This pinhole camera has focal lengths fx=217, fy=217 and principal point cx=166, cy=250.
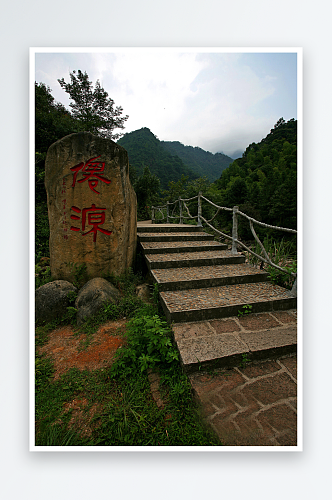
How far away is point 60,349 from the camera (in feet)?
7.98

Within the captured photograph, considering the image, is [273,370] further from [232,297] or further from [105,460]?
[105,460]

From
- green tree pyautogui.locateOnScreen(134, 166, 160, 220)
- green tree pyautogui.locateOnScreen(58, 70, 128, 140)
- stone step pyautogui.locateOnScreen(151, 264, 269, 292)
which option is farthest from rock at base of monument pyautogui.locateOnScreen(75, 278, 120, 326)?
green tree pyautogui.locateOnScreen(134, 166, 160, 220)

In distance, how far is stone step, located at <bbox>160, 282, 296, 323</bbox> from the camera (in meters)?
2.44

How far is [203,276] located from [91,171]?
2.28 meters

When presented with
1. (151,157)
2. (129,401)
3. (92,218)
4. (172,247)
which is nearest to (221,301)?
(129,401)

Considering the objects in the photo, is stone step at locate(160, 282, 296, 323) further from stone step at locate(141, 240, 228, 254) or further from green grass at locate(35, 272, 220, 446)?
stone step at locate(141, 240, 228, 254)

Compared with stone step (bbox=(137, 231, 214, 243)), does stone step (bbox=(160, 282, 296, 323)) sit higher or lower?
lower

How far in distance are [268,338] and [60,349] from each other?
7.29 ft

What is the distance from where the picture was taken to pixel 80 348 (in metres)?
2.41

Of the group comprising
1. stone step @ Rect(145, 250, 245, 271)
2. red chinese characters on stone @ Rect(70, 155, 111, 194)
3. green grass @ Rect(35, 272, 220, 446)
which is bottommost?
green grass @ Rect(35, 272, 220, 446)

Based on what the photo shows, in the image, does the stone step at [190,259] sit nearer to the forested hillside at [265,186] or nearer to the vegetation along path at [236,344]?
the vegetation along path at [236,344]

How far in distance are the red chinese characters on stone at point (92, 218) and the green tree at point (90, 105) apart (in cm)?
922

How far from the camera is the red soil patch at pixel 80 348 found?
2.17 metres
